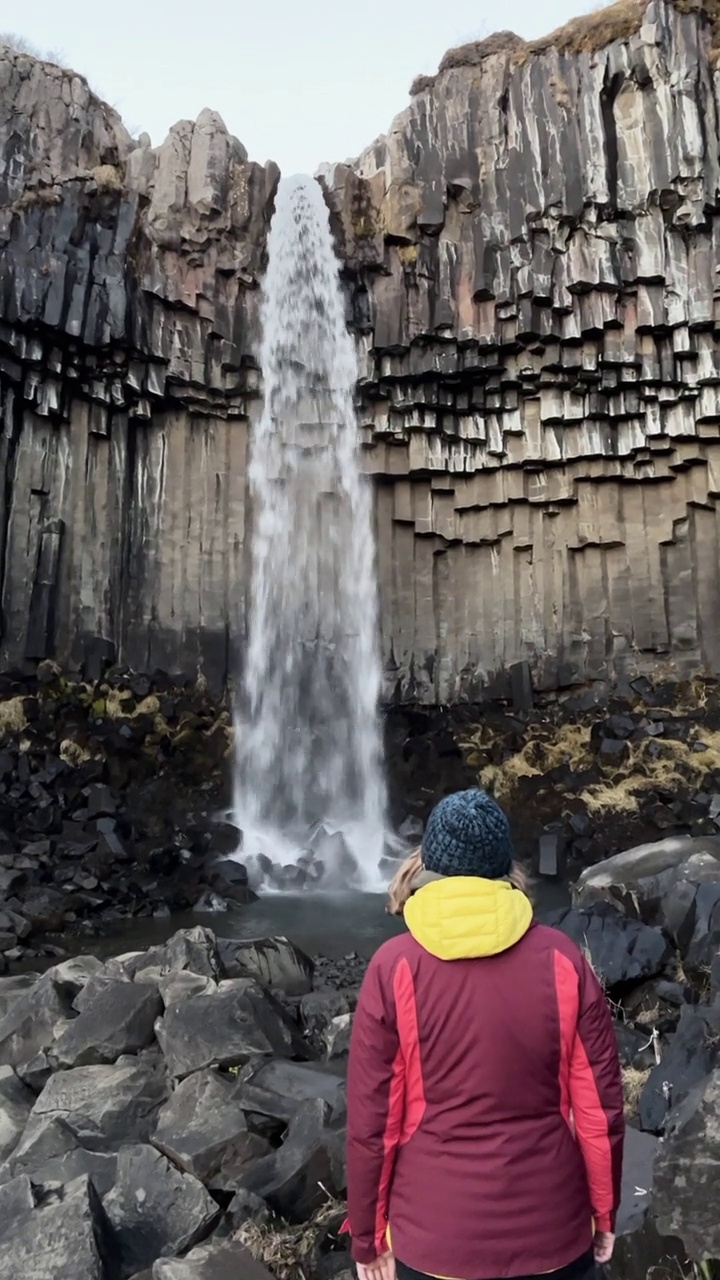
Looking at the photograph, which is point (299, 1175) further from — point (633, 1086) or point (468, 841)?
point (468, 841)

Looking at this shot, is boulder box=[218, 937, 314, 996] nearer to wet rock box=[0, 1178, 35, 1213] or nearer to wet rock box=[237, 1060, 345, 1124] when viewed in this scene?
wet rock box=[237, 1060, 345, 1124]

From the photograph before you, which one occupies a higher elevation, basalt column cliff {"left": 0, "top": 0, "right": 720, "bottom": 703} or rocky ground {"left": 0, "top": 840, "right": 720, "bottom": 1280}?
basalt column cliff {"left": 0, "top": 0, "right": 720, "bottom": 703}

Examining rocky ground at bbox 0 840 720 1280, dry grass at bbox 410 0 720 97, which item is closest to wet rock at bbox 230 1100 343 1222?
rocky ground at bbox 0 840 720 1280

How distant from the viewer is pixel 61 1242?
3.32 metres

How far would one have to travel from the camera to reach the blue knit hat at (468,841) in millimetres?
2141

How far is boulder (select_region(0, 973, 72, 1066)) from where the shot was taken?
19.0 ft

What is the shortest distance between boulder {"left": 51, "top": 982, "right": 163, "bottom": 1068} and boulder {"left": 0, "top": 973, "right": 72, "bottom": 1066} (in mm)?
262

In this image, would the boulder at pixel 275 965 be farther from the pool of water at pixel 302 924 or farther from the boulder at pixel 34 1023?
the pool of water at pixel 302 924

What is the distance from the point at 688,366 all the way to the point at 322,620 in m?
9.12

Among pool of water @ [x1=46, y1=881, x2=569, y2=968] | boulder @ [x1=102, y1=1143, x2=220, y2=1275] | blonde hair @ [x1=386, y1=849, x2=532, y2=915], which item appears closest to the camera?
blonde hair @ [x1=386, y1=849, x2=532, y2=915]

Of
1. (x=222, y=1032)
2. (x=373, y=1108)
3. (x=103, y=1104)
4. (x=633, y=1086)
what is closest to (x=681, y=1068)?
(x=633, y=1086)

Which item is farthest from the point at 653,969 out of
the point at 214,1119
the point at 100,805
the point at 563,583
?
the point at 563,583

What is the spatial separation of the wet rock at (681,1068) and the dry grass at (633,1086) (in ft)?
0.47

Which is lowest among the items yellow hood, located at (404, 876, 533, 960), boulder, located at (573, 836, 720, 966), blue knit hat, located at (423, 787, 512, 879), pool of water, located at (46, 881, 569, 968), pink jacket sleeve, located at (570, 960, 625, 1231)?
pool of water, located at (46, 881, 569, 968)
